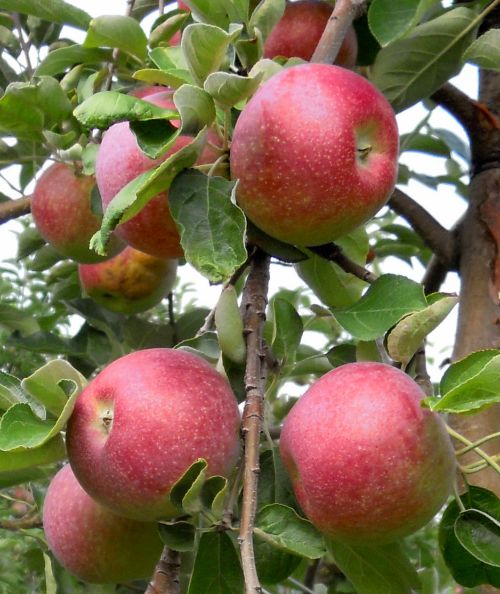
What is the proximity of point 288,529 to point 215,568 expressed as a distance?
0.09 m

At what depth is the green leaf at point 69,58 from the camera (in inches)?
40.3

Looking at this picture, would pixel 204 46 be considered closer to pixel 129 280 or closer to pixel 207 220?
pixel 207 220

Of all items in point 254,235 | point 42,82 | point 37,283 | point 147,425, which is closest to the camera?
point 147,425

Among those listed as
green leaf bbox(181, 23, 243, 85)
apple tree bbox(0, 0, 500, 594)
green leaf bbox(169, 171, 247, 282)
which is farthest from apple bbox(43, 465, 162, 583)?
green leaf bbox(181, 23, 243, 85)

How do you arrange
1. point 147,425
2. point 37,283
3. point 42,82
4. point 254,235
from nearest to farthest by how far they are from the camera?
point 147,425 < point 254,235 < point 42,82 < point 37,283

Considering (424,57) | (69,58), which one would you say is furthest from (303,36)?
(69,58)

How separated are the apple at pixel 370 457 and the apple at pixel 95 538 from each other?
22cm

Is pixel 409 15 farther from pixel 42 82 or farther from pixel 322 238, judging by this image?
pixel 42 82

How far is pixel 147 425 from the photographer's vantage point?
736mm

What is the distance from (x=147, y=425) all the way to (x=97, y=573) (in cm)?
29

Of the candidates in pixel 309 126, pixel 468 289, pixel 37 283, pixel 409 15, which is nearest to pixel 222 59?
pixel 309 126

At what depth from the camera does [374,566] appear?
893 mm

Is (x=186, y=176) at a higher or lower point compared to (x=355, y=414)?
higher

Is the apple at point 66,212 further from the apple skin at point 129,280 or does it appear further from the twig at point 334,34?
the twig at point 334,34
